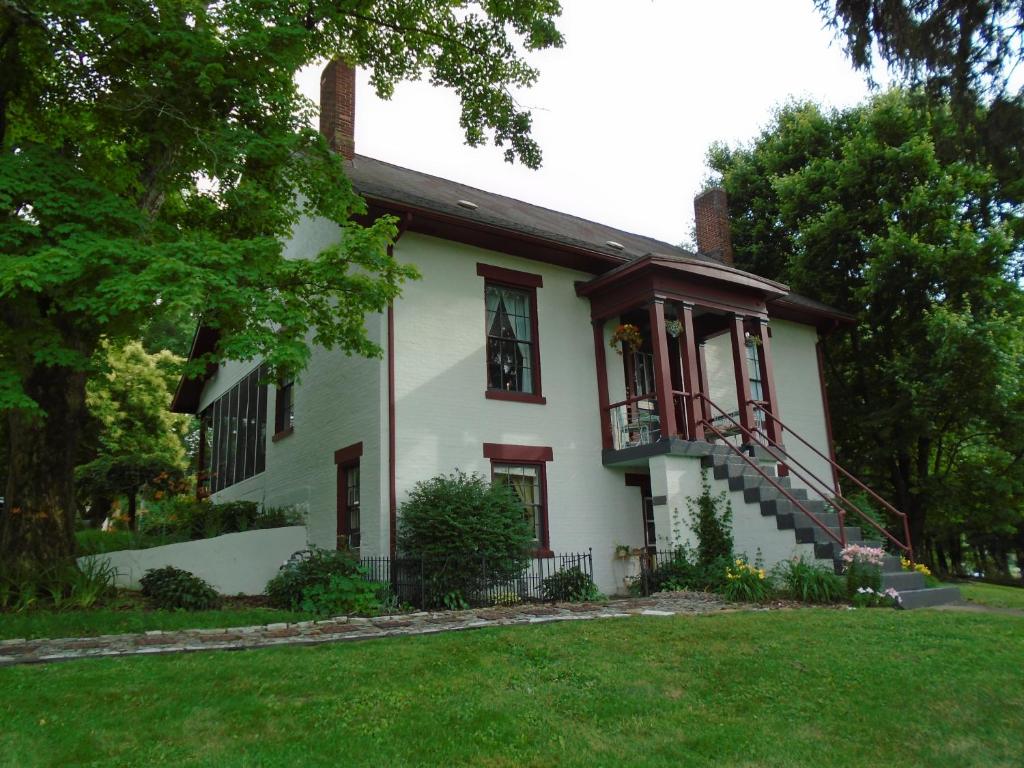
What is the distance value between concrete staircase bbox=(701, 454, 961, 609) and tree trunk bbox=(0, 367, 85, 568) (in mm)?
9562

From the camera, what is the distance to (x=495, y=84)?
14.0 m

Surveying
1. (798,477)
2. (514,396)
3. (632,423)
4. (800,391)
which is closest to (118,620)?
(514,396)

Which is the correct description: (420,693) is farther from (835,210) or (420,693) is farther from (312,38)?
(835,210)

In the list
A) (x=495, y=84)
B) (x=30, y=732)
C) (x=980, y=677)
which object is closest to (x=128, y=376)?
(x=495, y=84)

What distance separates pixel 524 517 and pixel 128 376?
2053cm

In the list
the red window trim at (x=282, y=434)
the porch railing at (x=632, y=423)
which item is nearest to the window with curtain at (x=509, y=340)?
the porch railing at (x=632, y=423)

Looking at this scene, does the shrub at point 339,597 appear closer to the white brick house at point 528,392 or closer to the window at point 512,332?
the white brick house at point 528,392

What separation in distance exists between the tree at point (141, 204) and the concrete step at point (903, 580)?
7575 mm

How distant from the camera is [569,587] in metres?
11.9

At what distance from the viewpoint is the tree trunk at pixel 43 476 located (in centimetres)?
971

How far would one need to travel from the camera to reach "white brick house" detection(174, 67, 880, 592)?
1229 centimetres

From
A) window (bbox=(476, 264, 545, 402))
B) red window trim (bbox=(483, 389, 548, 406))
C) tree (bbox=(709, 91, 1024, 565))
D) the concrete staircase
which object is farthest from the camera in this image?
tree (bbox=(709, 91, 1024, 565))

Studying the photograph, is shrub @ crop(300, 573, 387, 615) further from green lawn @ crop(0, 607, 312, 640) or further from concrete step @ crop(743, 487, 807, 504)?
concrete step @ crop(743, 487, 807, 504)

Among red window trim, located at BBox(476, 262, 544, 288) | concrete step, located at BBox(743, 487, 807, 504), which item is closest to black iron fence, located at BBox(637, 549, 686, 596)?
concrete step, located at BBox(743, 487, 807, 504)
